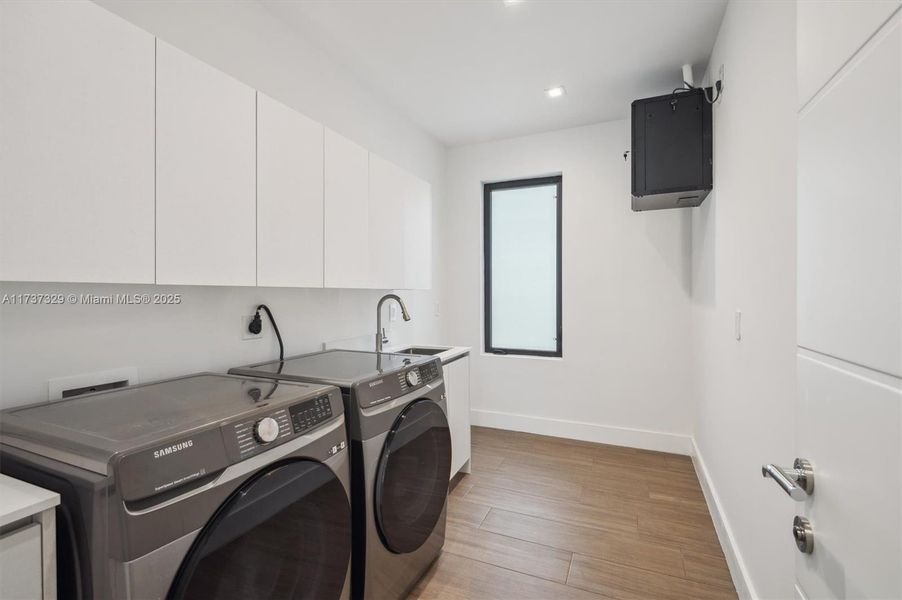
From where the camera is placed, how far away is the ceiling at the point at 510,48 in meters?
1.97

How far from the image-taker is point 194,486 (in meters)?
0.85

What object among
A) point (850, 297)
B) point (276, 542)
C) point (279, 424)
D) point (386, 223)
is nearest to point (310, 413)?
point (279, 424)

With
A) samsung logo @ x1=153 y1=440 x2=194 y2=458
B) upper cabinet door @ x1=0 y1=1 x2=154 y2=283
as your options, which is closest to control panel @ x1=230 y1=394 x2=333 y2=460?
samsung logo @ x1=153 y1=440 x2=194 y2=458

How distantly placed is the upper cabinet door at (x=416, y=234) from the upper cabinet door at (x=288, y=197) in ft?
2.53

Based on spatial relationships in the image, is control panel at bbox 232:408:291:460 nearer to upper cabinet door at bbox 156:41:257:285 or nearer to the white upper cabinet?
upper cabinet door at bbox 156:41:257:285

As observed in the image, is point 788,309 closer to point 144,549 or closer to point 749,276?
point 749,276

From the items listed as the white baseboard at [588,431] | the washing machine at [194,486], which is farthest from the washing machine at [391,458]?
the white baseboard at [588,431]

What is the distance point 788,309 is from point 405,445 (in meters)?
1.32

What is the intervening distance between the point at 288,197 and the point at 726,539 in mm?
2479

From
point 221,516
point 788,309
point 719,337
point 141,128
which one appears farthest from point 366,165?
point 719,337

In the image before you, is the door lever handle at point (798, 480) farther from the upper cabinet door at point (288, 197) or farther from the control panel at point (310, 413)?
the upper cabinet door at point (288, 197)

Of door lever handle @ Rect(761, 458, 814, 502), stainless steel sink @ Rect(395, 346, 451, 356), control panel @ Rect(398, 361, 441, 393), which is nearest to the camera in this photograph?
door lever handle @ Rect(761, 458, 814, 502)

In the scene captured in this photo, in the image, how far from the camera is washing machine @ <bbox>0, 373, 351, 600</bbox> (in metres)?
0.74

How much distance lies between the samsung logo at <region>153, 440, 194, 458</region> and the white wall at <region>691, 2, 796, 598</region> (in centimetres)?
156
